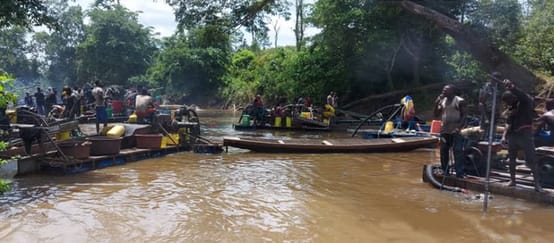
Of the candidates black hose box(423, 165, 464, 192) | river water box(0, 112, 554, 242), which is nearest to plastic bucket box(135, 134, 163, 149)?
river water box(0, 112, 554, 242)

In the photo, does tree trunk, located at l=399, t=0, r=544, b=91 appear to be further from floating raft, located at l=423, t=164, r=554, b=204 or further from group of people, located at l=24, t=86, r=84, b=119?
group of people, located at l=24, t=86, r=84, b=119

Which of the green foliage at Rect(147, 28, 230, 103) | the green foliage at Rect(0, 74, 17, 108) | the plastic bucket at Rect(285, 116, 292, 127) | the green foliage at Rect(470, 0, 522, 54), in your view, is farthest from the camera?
the green foliage at Rect(147, 28, 230, 103)

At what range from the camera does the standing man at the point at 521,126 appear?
6691 mm

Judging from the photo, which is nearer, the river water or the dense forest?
the river water

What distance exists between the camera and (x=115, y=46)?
155 feet

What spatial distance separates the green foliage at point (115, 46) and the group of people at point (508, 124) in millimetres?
44043

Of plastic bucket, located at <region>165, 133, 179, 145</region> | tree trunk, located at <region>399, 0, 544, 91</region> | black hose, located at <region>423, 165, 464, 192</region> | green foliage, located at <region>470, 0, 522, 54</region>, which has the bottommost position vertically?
black hose, located at <region>423, 165, 464, 192</region>

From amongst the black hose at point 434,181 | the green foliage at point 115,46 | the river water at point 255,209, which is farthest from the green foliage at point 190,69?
the black hose at point 434,181

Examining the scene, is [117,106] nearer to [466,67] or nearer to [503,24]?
[503,24]

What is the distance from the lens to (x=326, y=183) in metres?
9.13

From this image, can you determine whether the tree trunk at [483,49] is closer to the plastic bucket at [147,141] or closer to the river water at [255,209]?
the river water at [255,209]

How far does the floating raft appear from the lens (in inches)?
268

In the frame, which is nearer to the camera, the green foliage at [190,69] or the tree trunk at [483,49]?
the tree trunk at [483,49]

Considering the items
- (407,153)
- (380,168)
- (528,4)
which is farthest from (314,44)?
(380,168)
